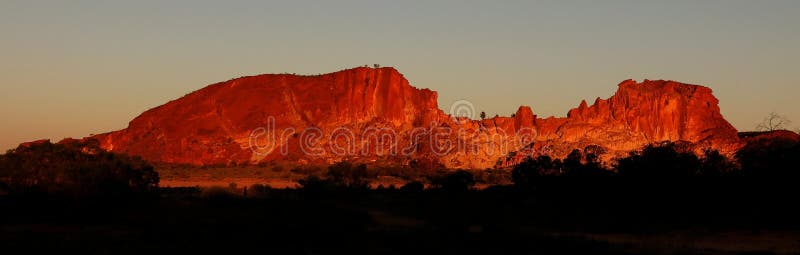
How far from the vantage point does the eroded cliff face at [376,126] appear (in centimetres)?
11025

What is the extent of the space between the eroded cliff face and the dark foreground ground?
191ft

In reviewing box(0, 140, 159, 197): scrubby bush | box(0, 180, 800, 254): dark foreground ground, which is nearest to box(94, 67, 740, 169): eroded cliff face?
box(0, 180, 800, 254): dark foreground ground

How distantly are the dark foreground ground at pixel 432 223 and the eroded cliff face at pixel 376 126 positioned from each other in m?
58.2

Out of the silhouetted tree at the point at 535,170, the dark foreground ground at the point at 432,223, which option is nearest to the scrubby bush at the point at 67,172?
the dark foreground ground at the point at 432,223

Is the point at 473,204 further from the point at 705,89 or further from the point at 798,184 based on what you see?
the point at 705,89

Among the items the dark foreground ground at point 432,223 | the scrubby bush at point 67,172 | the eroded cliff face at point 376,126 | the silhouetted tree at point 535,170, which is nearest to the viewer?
the dark foreground ground at point 432,223

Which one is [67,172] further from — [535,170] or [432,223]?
[535,170]

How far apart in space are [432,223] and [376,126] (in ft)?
255

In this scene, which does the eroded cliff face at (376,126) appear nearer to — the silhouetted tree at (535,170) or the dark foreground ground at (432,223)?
the silhouetted tree at (535,170)

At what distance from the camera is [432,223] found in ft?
120

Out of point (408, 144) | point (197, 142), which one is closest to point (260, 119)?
point (197, 142)

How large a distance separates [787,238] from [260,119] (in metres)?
88.0

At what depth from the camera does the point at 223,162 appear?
109 meters

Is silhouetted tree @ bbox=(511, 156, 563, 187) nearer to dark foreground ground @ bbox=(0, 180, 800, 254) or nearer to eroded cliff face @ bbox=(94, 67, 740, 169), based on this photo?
dark foreground ground @ bbox=(0, 180, 800, 254)
